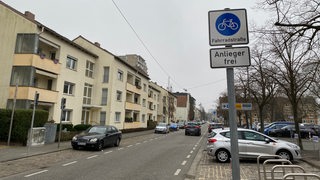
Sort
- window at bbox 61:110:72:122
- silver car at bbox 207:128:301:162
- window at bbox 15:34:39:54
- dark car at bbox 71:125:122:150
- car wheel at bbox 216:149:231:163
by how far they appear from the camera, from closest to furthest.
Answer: silver car at bbox 207:128:301:162
car wheel at bbox 216:149:231:163
dark car at bbox 71:125:122:150
window at bbox 15:34:39:54
window at bbox 61:110:72:122

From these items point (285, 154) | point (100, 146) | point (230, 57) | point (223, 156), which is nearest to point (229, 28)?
point (230, 57)

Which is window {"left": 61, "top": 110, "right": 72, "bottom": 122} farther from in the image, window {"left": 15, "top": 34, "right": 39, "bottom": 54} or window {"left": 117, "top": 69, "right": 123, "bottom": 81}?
window {"left": 117, "top": 69, "right": 123, "bottom": 81}

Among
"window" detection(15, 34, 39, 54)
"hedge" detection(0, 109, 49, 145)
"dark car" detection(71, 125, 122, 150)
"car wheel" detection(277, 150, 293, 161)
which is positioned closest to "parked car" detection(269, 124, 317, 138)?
"car wheel" detection(277, 150, 293, 161)

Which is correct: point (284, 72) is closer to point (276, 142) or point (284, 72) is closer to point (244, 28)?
point (276, 142)

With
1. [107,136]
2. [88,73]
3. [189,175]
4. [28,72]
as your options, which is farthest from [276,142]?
[88,73]

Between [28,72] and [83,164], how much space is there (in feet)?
42.7

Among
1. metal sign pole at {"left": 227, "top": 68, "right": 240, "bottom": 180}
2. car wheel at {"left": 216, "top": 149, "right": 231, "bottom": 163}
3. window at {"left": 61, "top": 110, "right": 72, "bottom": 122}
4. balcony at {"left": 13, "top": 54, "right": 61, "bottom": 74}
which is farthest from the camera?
window at {"left": 61, "top": 110, "right": 72, "bottom": 122}

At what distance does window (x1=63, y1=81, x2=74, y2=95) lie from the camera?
26.6 meters

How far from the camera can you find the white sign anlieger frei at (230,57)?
11.6ft

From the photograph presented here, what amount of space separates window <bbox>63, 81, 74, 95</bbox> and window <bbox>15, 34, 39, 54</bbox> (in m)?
5.89

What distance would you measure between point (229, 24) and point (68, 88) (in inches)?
1012

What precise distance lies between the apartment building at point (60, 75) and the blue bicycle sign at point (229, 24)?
13.9 m

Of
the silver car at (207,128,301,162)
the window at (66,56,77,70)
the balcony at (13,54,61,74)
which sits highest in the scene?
the window at (66,56,77,70)

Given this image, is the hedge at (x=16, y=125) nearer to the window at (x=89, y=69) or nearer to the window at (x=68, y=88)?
the window at (x=68, y=88)
